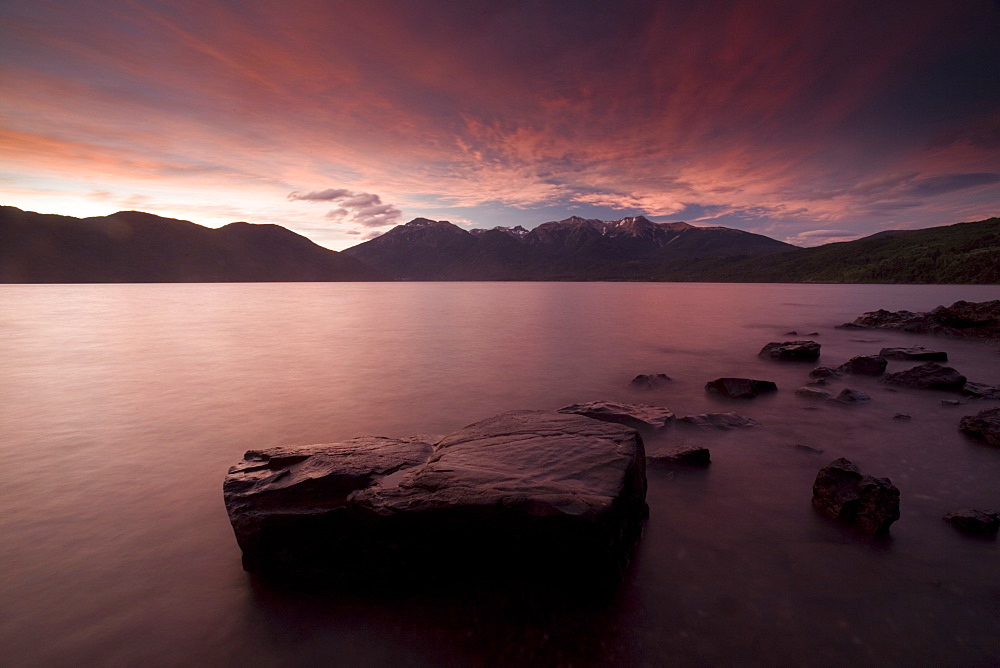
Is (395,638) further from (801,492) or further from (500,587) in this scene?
(801,492)

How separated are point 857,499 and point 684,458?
2664 millimetres

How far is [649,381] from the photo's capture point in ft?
50.9

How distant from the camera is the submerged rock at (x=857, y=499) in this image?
19.6 ft

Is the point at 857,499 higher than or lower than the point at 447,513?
lower

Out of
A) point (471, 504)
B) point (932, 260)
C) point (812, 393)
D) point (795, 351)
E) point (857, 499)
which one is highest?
point (932, 260)

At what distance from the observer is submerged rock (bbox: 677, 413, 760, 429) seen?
10.5 metres

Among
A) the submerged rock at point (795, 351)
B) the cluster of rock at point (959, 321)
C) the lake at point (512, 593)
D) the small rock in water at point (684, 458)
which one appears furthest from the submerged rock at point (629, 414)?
the cluster of rock at point (959, 321)

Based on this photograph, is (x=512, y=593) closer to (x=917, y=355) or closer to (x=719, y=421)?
(x=719, y=421)

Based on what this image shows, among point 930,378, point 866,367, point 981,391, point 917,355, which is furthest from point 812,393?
point 917,355

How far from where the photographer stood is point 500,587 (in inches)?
199

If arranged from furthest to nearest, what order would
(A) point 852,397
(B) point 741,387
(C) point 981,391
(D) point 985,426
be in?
(B) point 741,387, (C) point 981,391, (A) point 852,397, (D) point 985,426

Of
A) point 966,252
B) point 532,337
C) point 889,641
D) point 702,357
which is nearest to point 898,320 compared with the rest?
point 702,357

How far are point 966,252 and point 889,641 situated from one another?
216 m

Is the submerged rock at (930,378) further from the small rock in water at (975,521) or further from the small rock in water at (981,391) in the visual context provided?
the small rock in water at (975,521)
